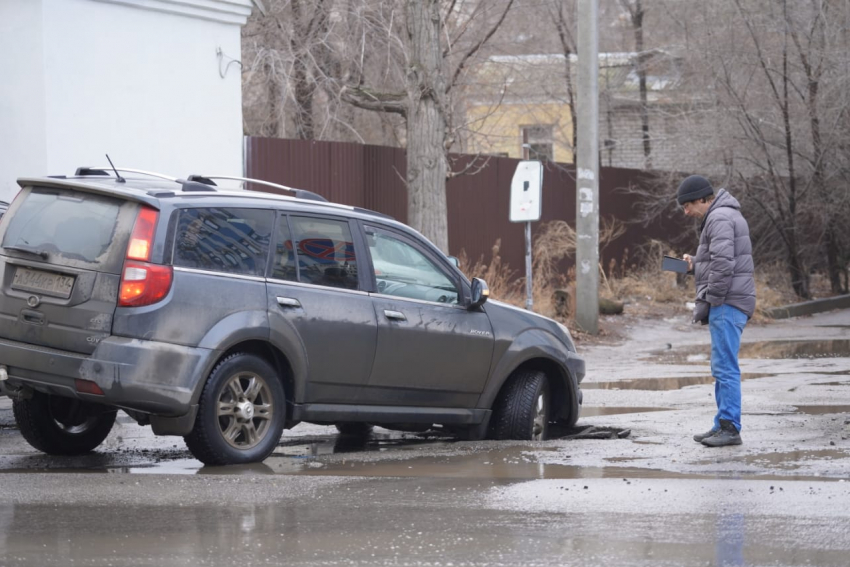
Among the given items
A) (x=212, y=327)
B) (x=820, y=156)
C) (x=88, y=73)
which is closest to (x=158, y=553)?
(x=212, y=327)

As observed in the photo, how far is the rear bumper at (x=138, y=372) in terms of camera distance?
6645 mm

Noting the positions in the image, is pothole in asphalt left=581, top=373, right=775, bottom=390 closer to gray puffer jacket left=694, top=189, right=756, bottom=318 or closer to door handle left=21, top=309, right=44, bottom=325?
gray puffer jacket left=694, top=189, right=756, bottom=318

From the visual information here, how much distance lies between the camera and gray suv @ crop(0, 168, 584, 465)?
673 centimetres

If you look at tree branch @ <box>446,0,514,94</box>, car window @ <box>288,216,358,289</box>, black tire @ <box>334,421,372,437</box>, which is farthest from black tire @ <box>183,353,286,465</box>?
tree branch @ <box>446,0,514,94</box>

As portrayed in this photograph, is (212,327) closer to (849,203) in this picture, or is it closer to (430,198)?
(430,198)

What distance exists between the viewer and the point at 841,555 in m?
4.95

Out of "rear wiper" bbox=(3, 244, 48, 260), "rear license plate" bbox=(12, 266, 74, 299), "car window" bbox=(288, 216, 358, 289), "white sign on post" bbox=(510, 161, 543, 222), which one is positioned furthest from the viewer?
"white sign on post" bbox=(510, 161, 543, 222)

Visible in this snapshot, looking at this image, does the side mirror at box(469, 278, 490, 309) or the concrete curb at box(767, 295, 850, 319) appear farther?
the concrete curb at box(767, 295, 850, 319)

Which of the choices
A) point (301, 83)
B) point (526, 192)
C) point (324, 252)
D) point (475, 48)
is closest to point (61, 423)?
point (324, 252)

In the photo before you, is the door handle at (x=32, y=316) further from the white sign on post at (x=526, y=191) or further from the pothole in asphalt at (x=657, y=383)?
the white sign on post at (x=526, y=191)

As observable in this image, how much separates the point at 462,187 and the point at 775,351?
687 centimetres

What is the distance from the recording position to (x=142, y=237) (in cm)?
677

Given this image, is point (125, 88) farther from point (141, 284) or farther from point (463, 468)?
point (463, 468)

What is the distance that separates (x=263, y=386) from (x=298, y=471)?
0.54 m
